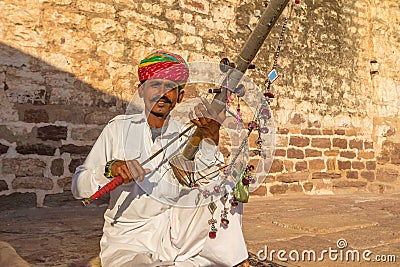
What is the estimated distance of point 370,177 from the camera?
22.0 ft

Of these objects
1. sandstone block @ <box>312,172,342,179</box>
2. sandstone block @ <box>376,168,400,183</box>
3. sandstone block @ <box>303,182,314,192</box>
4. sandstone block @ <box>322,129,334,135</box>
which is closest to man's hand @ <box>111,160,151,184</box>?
sandstone block @ <box>303,182,314,192</box>

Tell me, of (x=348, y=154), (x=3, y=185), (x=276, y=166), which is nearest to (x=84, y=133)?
(x=3, y=185)

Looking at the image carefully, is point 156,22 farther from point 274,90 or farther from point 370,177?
point 370,177

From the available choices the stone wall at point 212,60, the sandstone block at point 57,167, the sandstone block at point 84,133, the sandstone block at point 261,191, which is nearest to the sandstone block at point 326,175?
the stone wall at point 212,60

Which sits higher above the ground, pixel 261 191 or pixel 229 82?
pixel 229 82

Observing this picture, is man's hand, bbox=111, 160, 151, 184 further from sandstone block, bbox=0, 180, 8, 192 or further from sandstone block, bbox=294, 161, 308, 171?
sandstone block, bbox=294, 161, 308, 171

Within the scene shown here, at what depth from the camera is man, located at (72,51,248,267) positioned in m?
1.95

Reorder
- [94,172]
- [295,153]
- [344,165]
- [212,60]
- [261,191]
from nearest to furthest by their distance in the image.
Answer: [94,172] → [212,60] → [261,191] → [295,153] → [344,165]

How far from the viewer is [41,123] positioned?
4.10m

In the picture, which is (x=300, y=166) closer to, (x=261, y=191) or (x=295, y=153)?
(x=295, y=153)

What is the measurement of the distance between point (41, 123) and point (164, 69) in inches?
97.0

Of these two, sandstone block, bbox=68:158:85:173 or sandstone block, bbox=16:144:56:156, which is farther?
sandstone block, bbox=68:158:85:173

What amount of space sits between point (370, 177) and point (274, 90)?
7.28 ft

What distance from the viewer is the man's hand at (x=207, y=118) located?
1.71 m
